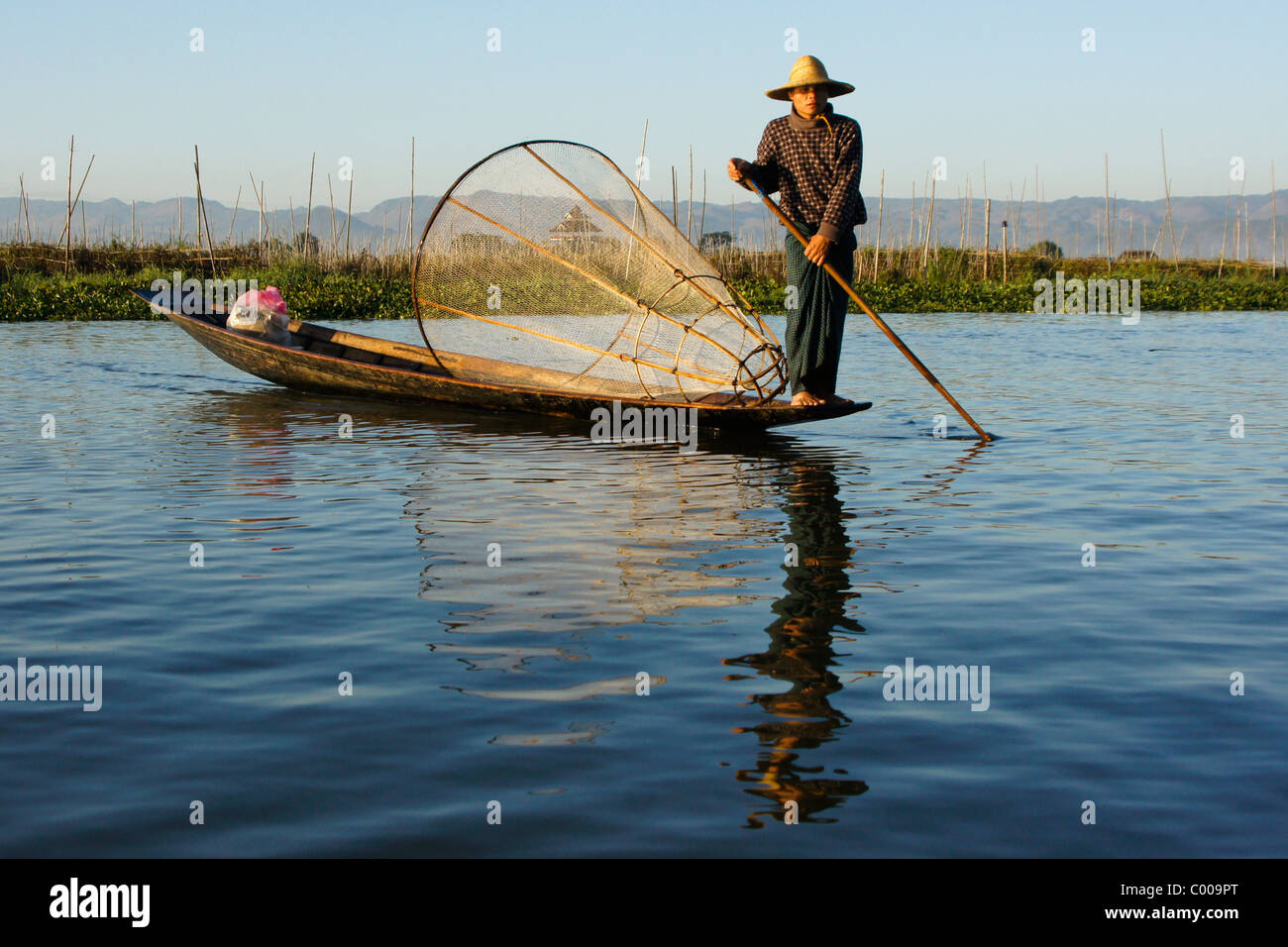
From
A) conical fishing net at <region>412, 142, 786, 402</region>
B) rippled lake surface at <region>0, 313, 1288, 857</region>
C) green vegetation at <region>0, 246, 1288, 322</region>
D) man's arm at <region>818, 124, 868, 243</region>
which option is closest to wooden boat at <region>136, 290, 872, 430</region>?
conical fishing net at <region>412, 142, 786, 402</region>

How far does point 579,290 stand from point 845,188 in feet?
7.78

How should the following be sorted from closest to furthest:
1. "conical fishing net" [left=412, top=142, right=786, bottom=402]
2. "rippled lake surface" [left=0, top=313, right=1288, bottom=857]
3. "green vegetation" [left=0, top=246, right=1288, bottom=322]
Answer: "rippled lake surface" [left=0, top=313, right=1288, bottom=857] → "conical fishing net" [left=412, top=142, right=786, bottom=402] → "green vegetation" [left=0, top=246, right=1288, bottom=322]

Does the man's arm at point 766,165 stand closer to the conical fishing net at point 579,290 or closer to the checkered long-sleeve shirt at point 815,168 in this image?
the checkered long-sleeve shirt at point 815,168

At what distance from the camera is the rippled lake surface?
2662 mm

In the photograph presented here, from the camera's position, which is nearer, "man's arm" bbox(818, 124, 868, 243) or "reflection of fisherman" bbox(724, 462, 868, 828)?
"reflection of fisherman" bbox(724, 462, 868, 828)

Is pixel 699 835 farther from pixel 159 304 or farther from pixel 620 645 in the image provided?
pixel 159 304

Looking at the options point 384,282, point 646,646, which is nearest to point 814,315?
point 646,646

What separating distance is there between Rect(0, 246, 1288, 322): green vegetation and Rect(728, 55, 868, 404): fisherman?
19.1 metres

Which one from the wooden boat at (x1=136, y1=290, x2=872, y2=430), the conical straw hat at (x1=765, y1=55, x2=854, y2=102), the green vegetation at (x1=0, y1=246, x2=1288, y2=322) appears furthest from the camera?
the green vegetation at (x1=0, y1=246, x2=1288, y2=322)

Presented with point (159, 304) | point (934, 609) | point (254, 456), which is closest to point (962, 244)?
point (159, 304)

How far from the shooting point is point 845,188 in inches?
303

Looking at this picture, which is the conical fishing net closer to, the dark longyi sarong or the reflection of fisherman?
the dark longyi sarong

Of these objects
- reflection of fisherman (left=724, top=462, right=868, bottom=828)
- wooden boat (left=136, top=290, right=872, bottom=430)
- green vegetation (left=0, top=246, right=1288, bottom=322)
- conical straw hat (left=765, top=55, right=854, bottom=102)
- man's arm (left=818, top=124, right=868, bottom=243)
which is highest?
green vegetation (left=0, top=246, right=1288, bottom=322)
